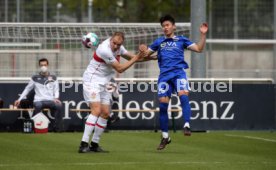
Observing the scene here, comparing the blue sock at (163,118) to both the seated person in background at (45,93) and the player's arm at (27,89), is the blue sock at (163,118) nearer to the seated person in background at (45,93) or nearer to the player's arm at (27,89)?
the seated person in background at (45,93)

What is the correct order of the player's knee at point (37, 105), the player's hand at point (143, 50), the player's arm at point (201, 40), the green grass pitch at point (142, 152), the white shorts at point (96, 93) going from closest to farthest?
1. the green grass pitch at point (142, 152)
2. the player's hand at point (143, 50)
3. the white shorts at point (96, 93)
4. the player's arm at point (201, 40)
5. the player's knee at point (37, 105)

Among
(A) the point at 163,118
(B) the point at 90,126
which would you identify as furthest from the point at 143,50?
(B) the point at 90,126

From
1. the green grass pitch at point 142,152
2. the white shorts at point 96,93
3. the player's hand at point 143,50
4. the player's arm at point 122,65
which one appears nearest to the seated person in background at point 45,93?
the green grass pitch at point 142,152

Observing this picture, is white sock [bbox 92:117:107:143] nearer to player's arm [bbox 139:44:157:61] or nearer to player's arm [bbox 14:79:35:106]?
player's arm [bbox 139:44:157:61]

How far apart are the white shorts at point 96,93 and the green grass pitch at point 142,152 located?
856mm

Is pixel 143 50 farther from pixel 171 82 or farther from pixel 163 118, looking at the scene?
pixel 163 118

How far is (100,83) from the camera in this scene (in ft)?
51.5

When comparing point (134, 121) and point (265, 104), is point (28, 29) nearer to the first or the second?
point (134, 121)

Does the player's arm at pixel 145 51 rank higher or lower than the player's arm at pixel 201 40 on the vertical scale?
lower

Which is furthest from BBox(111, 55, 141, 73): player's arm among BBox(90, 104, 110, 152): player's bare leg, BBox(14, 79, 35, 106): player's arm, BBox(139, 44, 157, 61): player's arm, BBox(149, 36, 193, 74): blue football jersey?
BBox(14, 79, 35, 106): player's arm

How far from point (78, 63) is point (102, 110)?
884 cm

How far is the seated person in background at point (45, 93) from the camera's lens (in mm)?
21859

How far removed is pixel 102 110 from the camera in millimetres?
15836

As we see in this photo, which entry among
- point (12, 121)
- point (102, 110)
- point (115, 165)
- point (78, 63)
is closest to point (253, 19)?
point (78, 63)
